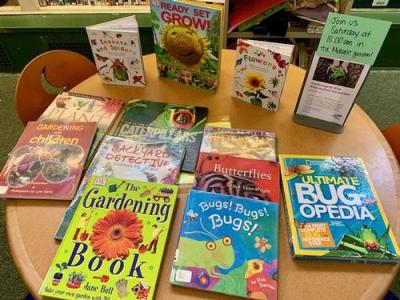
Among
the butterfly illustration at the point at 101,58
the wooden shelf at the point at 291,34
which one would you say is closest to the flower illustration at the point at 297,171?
the butterfly illustration at the point at 101,58

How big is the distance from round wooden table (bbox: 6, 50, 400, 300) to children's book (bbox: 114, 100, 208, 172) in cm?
5

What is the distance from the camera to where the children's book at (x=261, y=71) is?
866 millimetres

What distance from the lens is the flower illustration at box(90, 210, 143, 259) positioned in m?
0.66

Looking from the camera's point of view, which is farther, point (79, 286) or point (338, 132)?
point (338, 132)

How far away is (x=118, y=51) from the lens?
3.24ft

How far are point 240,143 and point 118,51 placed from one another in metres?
0.47

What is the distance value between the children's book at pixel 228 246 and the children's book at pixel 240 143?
15cm

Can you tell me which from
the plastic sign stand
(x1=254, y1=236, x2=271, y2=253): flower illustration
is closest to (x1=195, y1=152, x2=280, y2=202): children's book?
(x1=254, y1=236, x2=271, y2=253): flower illustration

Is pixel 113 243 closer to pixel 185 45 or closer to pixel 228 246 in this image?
pixel 228 246

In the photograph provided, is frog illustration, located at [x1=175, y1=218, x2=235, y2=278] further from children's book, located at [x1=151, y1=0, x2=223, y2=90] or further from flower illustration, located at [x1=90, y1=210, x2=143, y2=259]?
children's book, located at [x1=151, y1=0, x2=223, y2=90]

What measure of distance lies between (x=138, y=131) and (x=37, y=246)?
39 cm

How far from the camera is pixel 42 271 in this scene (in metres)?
0.65

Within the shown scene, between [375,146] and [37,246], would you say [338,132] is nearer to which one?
[375,146]

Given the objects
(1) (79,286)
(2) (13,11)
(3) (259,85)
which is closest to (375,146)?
(3) (259,85)
